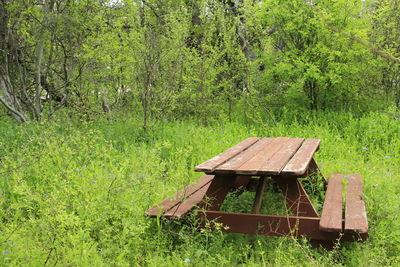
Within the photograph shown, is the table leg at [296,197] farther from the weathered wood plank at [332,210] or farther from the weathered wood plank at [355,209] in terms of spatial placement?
the weathered wood plank at [355,209]

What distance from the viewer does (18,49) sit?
282 inches

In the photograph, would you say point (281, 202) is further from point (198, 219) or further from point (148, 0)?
point (148, 0)

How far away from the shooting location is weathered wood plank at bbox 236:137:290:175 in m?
2.83

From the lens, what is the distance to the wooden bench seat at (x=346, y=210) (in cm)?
266

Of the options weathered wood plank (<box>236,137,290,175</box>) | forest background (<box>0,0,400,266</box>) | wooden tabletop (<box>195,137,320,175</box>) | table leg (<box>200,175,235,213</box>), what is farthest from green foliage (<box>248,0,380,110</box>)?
table leg (<box>200,175,235,213</box>)

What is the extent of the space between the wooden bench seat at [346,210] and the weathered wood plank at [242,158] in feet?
2.31

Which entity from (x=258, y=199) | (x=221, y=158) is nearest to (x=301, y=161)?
(x=258, y=199)

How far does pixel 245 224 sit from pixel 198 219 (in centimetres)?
35

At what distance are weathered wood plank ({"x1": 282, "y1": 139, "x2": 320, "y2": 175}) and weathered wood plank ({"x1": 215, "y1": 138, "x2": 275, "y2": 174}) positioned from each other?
1.18 ft

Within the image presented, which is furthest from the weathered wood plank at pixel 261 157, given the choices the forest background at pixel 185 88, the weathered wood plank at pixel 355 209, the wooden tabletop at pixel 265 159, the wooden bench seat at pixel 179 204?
the forest background at pixel 185 88

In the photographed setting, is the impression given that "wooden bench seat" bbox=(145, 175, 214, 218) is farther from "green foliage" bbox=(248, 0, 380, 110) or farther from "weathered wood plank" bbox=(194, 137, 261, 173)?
"green foliage" bbox=(248, 0, 380, 110)

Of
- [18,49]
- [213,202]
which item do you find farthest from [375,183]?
[18,49]

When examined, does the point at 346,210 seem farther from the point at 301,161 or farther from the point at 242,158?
Result: the point at 242,158

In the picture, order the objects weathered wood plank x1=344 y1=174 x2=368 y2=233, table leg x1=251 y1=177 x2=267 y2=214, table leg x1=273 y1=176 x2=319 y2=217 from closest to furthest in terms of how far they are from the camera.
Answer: weathered wood plank x1=344 y1=174 x2=368 y2=233
table leg x1=273 y1=176 x2=319 y2=217
table leg x1=251 y1=177 x2=267 y2=214
